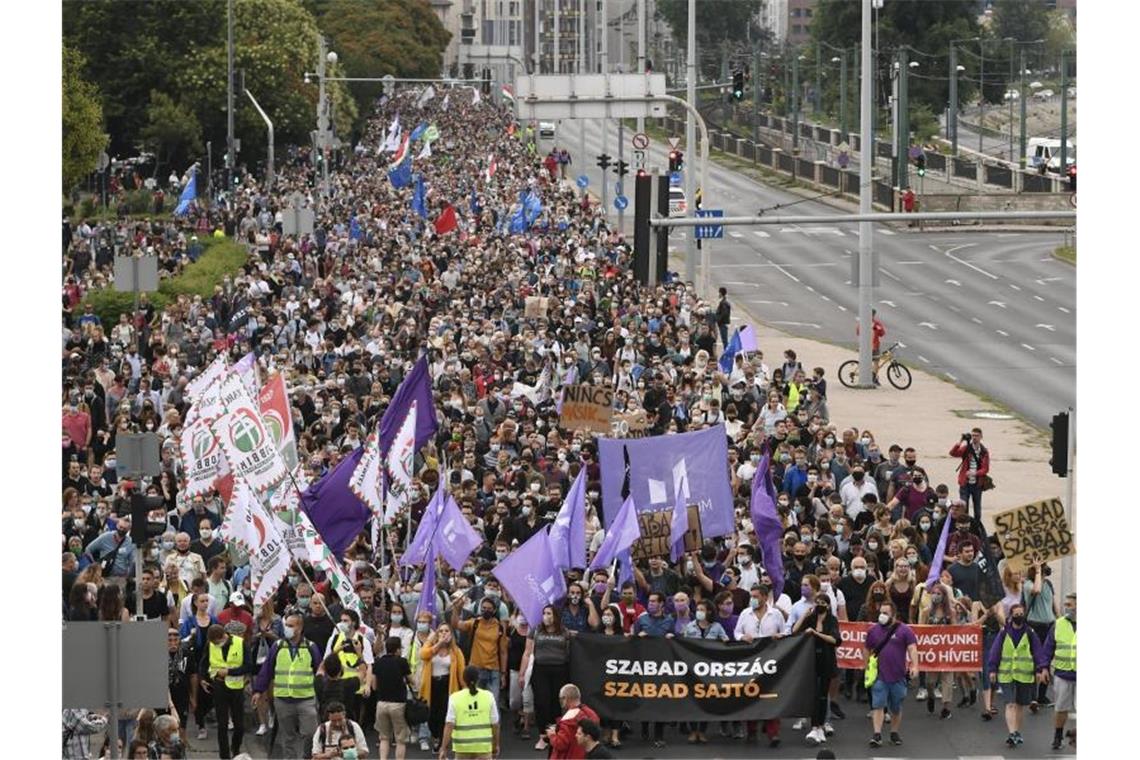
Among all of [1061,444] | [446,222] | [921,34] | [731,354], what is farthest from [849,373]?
[921,34]

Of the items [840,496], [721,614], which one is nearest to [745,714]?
[721,614]

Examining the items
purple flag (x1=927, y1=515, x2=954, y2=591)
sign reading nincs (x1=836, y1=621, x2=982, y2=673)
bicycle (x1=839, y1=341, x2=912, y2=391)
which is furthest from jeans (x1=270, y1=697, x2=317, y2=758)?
bicycle (x1=839, y1=341, x2=912, y2=391)

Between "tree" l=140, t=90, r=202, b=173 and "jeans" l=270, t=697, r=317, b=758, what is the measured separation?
224 ft

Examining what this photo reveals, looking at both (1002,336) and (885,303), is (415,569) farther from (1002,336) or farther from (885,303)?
(885,303)

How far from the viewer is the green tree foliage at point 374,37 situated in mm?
136500

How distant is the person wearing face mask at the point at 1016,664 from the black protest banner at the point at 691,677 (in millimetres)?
1589

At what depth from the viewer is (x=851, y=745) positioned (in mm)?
20703

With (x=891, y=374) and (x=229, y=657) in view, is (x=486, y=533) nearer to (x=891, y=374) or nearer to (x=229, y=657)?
(x=229, y=657)

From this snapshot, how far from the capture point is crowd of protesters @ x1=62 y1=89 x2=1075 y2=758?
2036 centimetres

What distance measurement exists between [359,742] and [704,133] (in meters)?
27.6

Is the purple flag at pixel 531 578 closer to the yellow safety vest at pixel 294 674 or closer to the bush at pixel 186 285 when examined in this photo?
the yellow safety vest at pixel 294 674

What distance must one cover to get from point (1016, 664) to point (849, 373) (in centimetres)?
2428

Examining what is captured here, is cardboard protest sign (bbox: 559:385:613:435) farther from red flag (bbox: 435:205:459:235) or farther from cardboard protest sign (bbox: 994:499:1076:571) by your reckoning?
red flag (bbox: 435:205:459:235)

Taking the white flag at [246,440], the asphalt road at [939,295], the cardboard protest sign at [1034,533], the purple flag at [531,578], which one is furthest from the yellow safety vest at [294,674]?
the asphalt road at [939,295]
